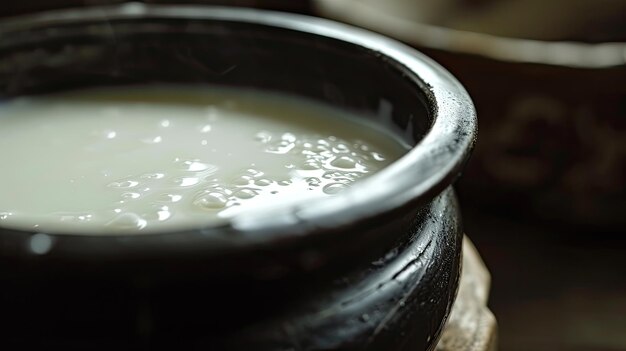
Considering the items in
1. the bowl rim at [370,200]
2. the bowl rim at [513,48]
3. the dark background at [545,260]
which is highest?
the bowl rim at [370,200]

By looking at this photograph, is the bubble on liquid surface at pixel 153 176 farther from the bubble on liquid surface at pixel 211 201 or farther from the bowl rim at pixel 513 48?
the bowl rim at pixel 513 48

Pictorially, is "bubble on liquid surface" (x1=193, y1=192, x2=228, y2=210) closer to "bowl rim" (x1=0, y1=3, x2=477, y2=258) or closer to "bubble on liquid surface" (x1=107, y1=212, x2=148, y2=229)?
"bubble on liquid surface" (x1=107, y1=212, x2=148, y2=229)

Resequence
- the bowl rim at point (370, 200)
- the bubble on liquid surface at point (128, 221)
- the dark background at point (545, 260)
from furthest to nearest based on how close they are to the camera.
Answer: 1. the dark background at point (545, 260)
2. the bubble on liquid surface at point (128, 221)
3. the bowl rim at point (370, 200)

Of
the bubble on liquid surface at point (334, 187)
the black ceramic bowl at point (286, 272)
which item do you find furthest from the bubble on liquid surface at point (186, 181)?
the black ceramic bowl at point (286, 272)

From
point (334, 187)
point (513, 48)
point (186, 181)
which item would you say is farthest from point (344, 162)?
point (513, 48)

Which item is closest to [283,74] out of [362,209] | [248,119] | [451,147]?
[248,119]

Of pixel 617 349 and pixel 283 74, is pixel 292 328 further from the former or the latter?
pixel 617 349
